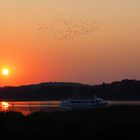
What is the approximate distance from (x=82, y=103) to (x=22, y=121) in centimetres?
7520

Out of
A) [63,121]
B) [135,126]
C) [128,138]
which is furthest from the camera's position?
[63,121]

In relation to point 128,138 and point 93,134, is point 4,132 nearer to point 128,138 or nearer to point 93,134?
point 93,134

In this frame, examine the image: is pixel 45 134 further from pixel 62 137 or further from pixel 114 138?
pixel 114 138

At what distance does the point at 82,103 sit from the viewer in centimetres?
12462

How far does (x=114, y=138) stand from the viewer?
121ft

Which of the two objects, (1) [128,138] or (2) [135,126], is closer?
(1) [128,138]

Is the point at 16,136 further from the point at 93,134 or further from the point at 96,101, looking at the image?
the point at 96,101

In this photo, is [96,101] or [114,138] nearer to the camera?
[114,138]

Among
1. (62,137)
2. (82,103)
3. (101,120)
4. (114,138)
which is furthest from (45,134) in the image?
(82,103)

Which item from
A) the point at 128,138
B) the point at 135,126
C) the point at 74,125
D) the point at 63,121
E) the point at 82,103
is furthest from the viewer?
the point at 82,103

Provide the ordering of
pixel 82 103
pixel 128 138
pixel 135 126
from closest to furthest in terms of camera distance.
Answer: pixel 128 138, pixel 135 126, pixel 82 103

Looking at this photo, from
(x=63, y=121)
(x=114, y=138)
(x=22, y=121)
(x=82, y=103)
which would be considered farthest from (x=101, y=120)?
(x=82, y=103)

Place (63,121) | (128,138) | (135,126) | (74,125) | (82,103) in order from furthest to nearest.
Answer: (82,103) → (63,121) → (74,125) → (135,126) → (128,138)

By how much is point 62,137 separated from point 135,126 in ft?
17.2
